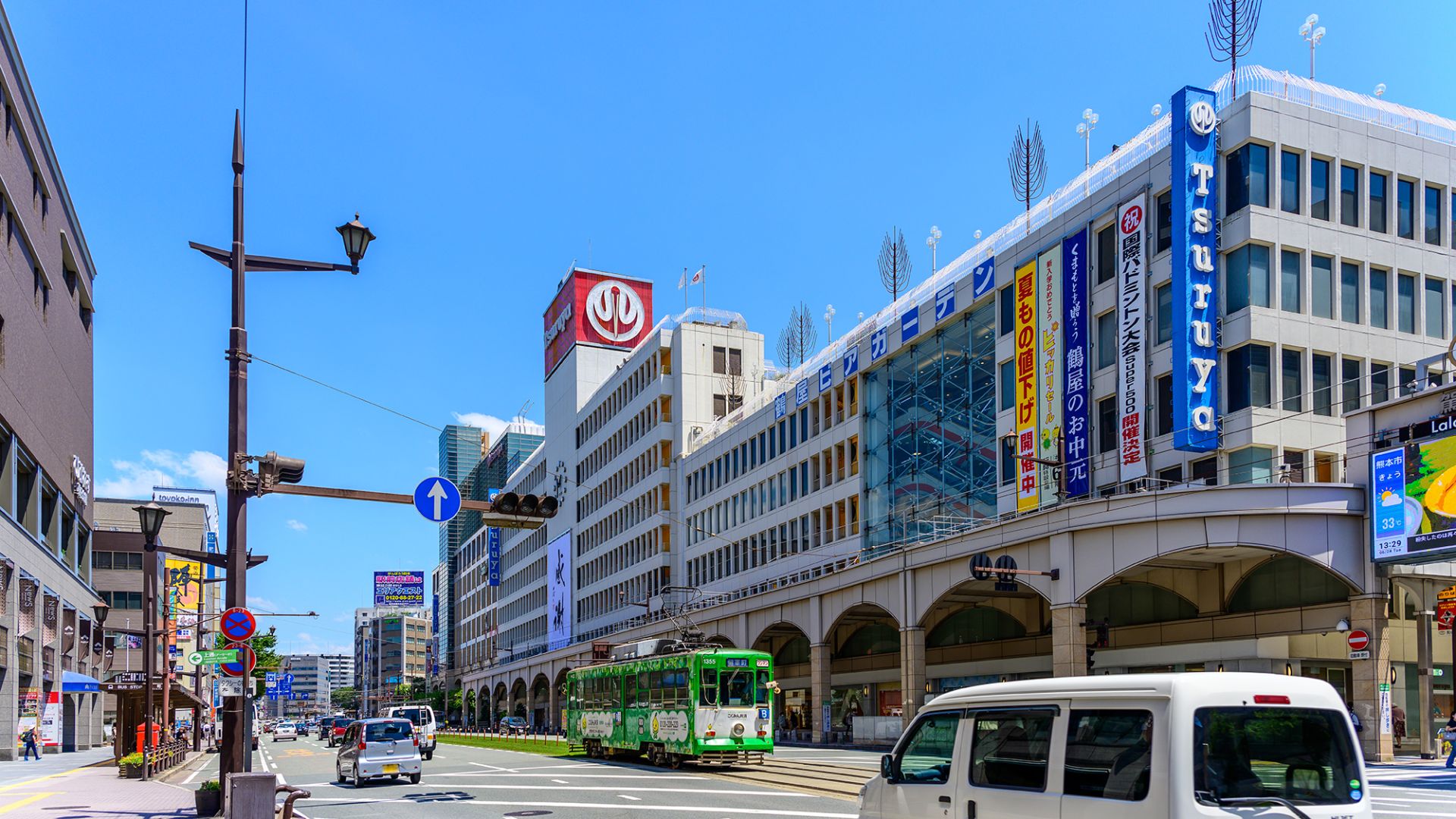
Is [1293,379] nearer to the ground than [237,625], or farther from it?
farther from it

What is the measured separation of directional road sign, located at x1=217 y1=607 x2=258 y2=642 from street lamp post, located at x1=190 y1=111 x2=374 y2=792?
0.21m

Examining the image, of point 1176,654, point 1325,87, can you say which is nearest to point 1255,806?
point 1176,654

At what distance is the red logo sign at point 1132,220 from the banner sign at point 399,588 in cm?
14578

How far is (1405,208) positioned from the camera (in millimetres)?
39000

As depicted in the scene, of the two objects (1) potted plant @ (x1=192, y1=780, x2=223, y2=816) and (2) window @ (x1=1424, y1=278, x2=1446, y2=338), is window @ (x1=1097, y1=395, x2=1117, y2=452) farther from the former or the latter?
(1) potted plant @ (x1=192, y1=780, x2=223, y2=816)

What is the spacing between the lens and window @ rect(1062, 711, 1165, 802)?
8523 mm

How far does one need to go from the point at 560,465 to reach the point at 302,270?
8912 cm

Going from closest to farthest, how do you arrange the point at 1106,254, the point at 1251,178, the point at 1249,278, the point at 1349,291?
the point at 1249,278 < the point at 1251,178 < the point at 1349,291 < the point at 1106,254

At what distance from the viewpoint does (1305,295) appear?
36500 mm

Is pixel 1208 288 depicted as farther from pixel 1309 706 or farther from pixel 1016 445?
pixel 1309 706

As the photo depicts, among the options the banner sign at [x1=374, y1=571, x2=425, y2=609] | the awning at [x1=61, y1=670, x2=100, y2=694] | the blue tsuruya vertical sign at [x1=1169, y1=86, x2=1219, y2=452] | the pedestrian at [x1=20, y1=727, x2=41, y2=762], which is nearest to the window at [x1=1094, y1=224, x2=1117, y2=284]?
the blue tsuruya vertical sign at [x1=1169, y1=86, x2=1219, y2=452]

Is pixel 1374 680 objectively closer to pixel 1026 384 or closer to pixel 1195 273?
pixel 1195 273

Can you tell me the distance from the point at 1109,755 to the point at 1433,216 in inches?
1469

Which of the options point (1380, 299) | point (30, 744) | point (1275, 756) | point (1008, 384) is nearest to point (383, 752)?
point (1008, 384)
